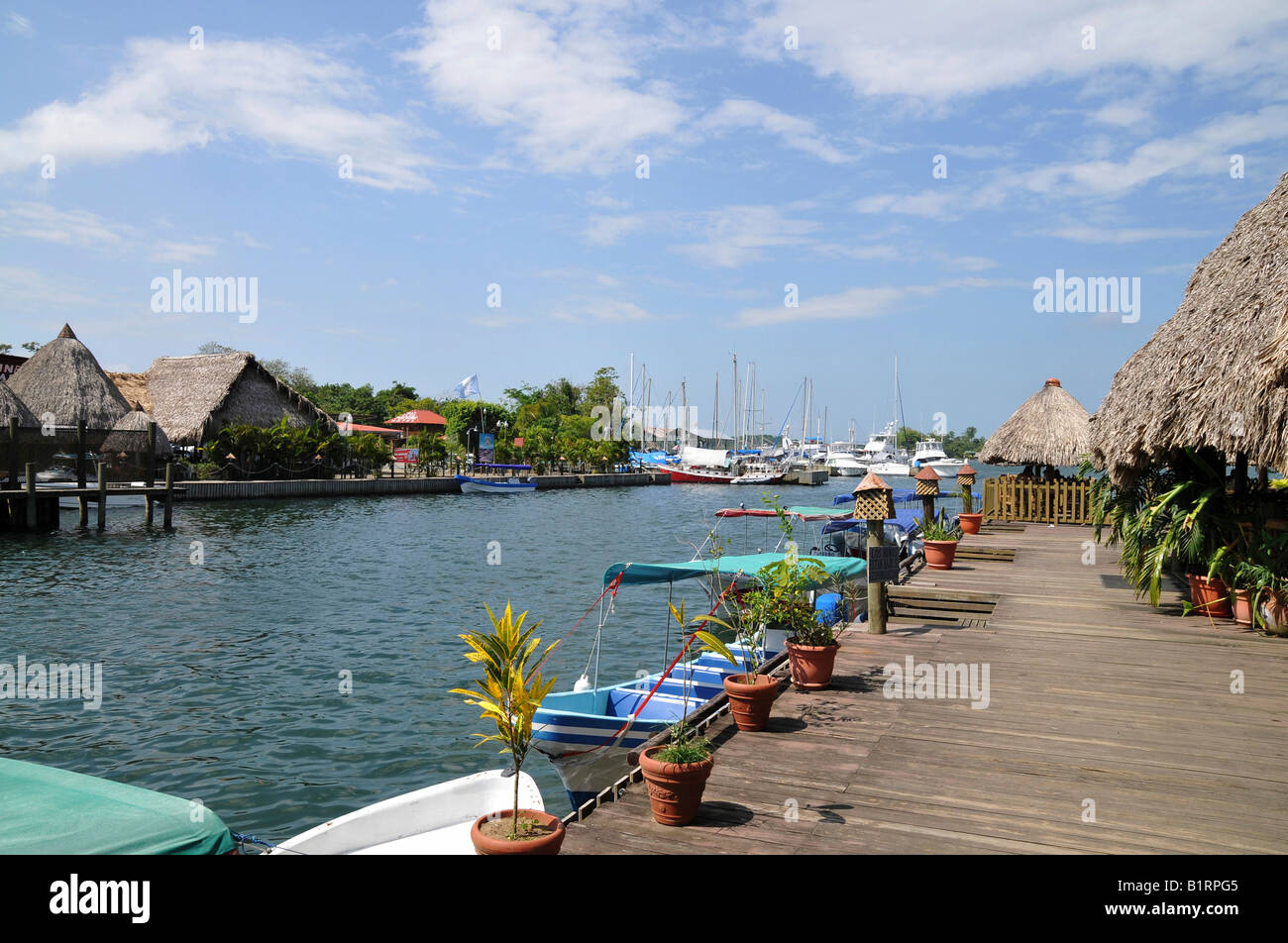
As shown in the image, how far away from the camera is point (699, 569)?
37.1 feet

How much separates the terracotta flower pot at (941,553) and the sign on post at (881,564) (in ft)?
19.9

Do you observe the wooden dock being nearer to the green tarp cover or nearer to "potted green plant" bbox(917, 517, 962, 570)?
the green tarp cover

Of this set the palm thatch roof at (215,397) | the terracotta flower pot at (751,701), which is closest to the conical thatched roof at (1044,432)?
the terracotta flower pot at (751,701)

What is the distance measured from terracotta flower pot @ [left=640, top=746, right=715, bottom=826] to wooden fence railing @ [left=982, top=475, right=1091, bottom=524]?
74.3 feet

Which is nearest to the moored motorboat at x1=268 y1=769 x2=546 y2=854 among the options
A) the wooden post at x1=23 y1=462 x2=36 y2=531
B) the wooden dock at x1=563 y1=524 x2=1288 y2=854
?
the wooden dock at x1=563 y1=524 x2=1288 y2=854

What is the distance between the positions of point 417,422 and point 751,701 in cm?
8284

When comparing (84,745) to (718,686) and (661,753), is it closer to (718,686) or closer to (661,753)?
(718,686)

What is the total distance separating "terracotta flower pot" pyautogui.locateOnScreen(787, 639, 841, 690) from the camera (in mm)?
8289

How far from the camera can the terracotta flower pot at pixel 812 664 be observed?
27.2ft

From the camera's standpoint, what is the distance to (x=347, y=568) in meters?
26.8

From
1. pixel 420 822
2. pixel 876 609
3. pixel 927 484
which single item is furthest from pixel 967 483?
pixel 420 822

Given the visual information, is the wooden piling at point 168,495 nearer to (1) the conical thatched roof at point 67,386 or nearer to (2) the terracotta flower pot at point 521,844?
(1) the conical thatched roof at point 67,386

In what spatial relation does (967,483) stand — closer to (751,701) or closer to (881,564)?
(881,564)
